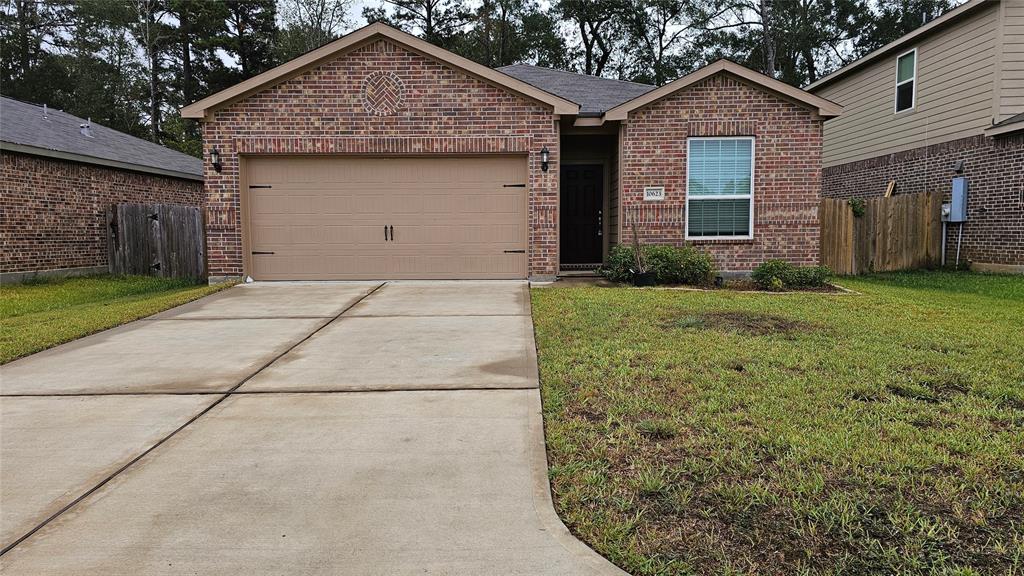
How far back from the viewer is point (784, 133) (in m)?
10.8

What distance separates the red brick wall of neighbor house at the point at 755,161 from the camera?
10.8 meters

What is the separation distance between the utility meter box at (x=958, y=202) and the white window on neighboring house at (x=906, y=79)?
100 inches

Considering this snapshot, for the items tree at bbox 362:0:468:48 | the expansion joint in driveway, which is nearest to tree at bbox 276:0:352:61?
tree at bbox 362:0:468:48

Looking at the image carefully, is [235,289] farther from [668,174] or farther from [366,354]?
[668,174]

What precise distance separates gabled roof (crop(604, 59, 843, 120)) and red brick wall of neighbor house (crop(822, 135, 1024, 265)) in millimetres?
4285

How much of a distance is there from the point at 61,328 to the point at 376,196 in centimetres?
504

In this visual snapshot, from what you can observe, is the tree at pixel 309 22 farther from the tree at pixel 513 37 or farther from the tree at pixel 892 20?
the tree at pixel 892 20

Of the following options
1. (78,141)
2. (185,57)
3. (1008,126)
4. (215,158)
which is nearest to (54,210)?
(78,141)

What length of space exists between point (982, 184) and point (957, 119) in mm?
1557

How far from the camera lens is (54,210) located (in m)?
13.0

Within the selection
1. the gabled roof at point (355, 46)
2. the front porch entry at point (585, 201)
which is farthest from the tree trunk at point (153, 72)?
the front porch entry at point (585, 201)

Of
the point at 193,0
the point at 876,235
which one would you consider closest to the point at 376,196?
the point at 876,235

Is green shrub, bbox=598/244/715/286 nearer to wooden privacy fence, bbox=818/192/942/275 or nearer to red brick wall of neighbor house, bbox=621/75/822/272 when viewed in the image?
red brick wall of neighbor house, bbox=621/75/822/272

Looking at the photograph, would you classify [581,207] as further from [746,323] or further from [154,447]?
[154,447]
